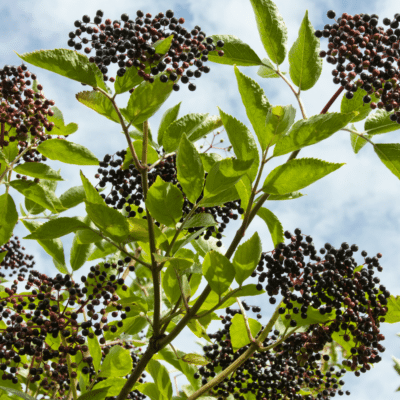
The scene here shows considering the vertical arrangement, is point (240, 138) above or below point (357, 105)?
below

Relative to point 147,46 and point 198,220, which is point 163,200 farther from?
point 147,46

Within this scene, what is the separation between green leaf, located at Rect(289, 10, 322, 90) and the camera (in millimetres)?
2170

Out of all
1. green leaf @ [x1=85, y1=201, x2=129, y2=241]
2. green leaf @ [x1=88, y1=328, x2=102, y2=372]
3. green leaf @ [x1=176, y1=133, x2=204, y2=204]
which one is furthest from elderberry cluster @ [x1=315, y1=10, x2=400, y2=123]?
green leaf @ [x1=88, y1=328, x2=102, y2=372]

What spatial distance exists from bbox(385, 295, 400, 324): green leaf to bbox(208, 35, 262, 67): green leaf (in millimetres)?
1663

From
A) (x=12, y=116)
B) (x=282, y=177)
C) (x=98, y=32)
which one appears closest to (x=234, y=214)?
(x=282, y=177)

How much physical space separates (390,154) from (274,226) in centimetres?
77

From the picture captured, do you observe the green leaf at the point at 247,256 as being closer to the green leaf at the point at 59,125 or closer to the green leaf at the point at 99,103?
the green leaf at the point at 99,103

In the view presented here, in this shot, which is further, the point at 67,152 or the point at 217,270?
the point at 67,152

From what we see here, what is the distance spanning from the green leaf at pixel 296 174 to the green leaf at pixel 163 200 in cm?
42

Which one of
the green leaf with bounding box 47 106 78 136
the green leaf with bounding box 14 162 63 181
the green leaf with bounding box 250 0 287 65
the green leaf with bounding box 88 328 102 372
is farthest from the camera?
the green leaf with bounding box 47 106 78 136

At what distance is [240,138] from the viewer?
1.88 meters

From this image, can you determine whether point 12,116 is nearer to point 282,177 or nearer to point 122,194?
point 122,194

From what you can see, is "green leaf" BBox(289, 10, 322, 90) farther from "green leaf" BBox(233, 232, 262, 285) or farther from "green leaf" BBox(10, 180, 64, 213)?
"green leaf" BBox(10, 180, 64, 213)

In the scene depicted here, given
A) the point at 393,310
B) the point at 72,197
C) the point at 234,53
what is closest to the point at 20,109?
the point at 72,197
